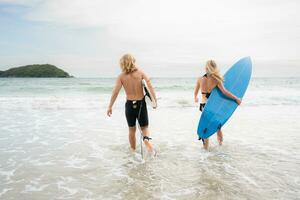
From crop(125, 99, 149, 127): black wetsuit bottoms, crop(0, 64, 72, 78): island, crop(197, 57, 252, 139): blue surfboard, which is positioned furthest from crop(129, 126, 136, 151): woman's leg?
crop(0, 64, 72, 78): island

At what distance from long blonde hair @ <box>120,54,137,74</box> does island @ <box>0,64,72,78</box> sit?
65.1m

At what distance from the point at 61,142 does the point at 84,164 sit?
5.79 ft

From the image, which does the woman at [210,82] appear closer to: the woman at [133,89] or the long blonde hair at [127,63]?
the woman at [133,89]

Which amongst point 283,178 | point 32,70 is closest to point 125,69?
point 283,178

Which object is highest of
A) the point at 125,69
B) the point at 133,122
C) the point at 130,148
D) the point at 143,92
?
the point at 125,69

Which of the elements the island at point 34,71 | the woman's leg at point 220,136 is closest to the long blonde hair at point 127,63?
the woman's leg at point 220,136

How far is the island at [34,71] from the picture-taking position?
6481 centimetres

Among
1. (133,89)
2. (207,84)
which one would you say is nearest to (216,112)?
(207,84)

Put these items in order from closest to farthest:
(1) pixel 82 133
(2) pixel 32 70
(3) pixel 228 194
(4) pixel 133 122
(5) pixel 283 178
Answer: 1. (3) pixel 228 194
2. (5) pixel 283 178
3. (4) pixel 133 122
4. (1) pixel 82 133
5. (2) pixel 32 70

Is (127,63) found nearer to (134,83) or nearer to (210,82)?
(134,83)

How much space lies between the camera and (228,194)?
3602 millimetres

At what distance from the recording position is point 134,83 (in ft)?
16.8

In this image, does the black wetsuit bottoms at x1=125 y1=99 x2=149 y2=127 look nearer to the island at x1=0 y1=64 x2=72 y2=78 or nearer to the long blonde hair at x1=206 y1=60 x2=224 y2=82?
the long blonde hair at x1=206 y1=60 x2=224 y2=82

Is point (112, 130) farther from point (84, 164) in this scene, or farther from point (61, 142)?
point (84, 164)
